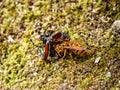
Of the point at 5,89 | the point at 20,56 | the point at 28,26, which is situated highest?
the point at 28,26

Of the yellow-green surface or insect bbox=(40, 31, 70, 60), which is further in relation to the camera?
insect bbox=(40, 31, 70, 60)

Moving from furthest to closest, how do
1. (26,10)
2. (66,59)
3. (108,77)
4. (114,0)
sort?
(26,10)
(114,0)
(66,59)
(108,77)

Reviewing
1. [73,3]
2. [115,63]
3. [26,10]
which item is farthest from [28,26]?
[115,63]

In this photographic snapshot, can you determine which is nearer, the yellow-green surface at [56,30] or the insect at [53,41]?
the yellow-green surface at [56,30]

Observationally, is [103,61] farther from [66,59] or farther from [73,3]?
[73,3]
